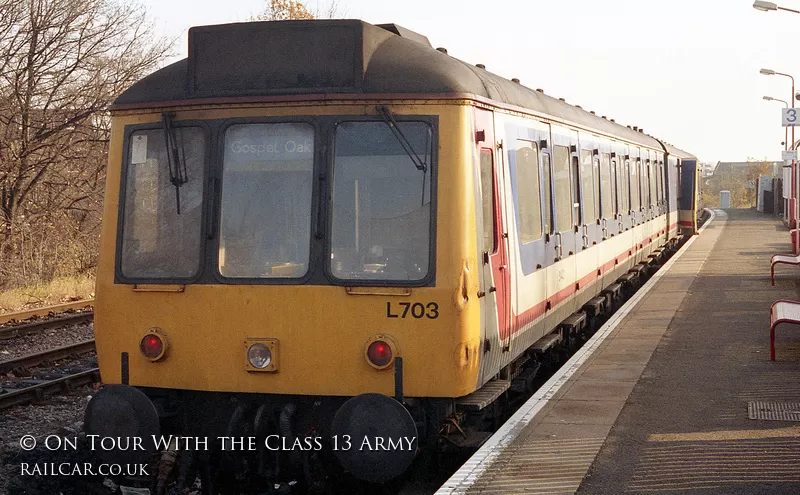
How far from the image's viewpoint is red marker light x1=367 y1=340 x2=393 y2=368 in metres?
6.45

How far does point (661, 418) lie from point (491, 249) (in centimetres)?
201

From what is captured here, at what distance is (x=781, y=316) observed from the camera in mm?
10969

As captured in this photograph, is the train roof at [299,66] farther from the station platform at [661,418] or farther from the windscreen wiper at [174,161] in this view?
the station platform at [661,418]

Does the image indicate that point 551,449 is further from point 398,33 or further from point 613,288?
point 613,288

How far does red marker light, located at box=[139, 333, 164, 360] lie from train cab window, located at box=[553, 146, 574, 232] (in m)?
4.28

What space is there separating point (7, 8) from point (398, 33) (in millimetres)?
16342

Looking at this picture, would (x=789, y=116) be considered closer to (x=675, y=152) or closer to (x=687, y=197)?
(x=687, y=197)

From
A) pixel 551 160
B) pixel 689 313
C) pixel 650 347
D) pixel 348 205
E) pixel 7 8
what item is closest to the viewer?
pixel 348 205

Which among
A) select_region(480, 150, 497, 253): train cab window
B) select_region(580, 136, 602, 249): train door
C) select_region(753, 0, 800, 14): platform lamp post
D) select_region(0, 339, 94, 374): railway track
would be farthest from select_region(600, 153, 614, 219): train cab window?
select_region(753, 0, 800, 14): platform lamp post

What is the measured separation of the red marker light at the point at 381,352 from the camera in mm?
6449

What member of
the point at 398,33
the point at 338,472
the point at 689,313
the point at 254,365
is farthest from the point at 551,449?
the point at 689,313

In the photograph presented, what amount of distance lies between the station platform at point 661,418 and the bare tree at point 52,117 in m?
13.2

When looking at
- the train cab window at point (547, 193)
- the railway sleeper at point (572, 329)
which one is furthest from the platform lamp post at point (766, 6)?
the train cab window at point (547, 193)

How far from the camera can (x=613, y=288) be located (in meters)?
15.2
